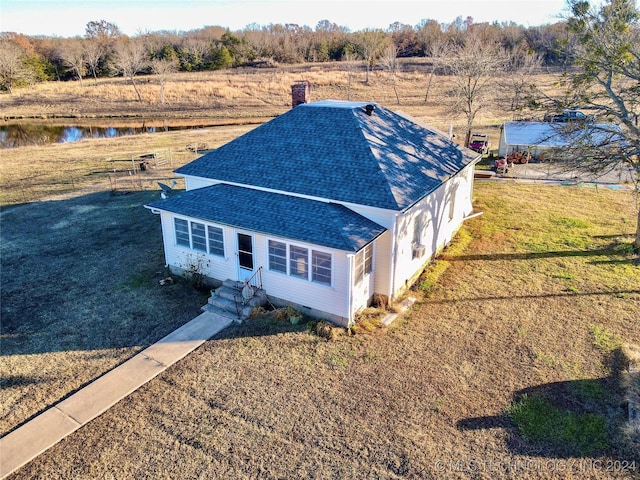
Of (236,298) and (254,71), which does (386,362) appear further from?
(254,71)

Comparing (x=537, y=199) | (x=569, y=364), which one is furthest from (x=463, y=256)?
(x=537, y=199)

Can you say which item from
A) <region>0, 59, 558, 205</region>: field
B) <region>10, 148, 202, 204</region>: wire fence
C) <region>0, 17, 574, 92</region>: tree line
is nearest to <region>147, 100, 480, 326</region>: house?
<region>10, 148, 202, 204</region>: wire fence

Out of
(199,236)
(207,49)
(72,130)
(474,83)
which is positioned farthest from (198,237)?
(207,49)

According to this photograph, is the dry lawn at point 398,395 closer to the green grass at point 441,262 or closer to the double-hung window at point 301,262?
the green grass at point 441,262

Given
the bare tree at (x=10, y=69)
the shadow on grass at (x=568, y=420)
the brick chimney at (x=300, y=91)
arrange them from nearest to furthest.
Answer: the shadow on grass at (x=568, y=420) → the brick chimney at (x=300, y=91) → the bare tree at (x=10, y=69)

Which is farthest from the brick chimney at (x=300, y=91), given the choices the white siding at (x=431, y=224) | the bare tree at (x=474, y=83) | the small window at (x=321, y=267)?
the bare tree at (x=474, y=83)

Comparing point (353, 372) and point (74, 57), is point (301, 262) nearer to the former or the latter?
point (353, 372)

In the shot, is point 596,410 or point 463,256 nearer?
point 596,410
